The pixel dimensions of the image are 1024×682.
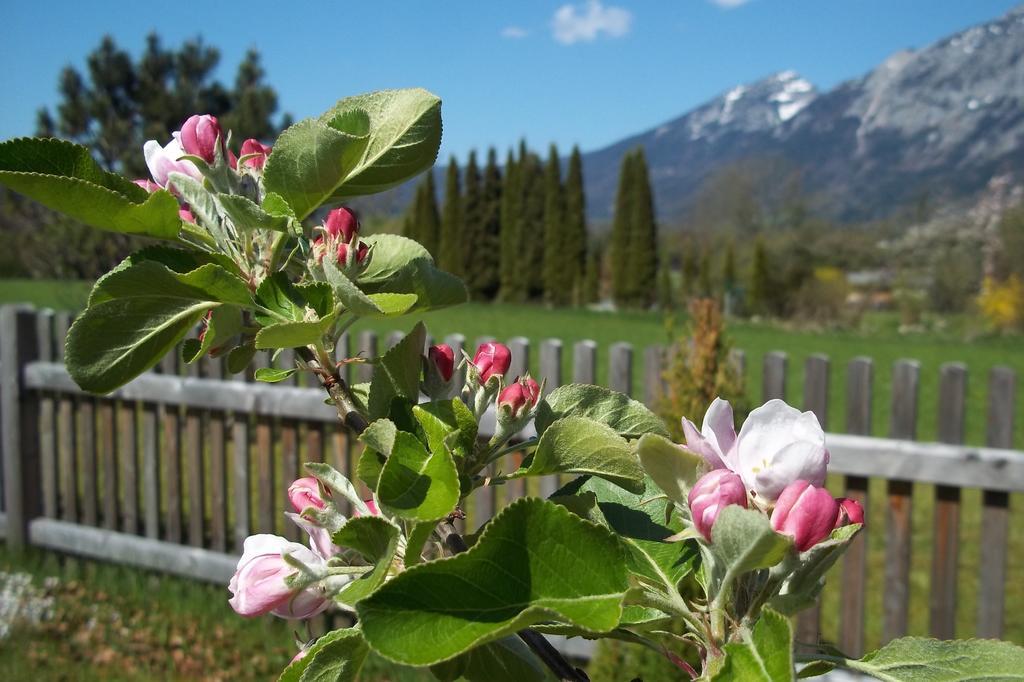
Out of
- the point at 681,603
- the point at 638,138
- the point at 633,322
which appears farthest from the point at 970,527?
the point at 638,138

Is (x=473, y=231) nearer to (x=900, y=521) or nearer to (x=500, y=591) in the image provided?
(x=900, y=521)

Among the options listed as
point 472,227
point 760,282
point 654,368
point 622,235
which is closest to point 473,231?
point 472,227

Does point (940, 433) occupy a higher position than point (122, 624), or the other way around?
point (940, 433)

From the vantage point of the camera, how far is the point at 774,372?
3781 mm

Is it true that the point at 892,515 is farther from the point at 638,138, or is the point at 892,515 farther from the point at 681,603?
the point at 638,138

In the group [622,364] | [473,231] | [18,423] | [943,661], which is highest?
[473,231]

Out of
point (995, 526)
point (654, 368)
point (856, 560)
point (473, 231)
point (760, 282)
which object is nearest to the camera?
point (995, 526)

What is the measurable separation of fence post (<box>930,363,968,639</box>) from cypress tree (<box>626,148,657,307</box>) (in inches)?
1019

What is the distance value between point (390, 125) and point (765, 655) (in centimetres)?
43

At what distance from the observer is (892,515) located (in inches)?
136

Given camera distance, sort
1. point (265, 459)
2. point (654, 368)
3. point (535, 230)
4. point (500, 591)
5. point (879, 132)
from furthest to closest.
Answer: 1. point (879, 132)
2. point (535, 230)
3. point (265, 459)
4. point (654, 368)
5. point (500, 591)

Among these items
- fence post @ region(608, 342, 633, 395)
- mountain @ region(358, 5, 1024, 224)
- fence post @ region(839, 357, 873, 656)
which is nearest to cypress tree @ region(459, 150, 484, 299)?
fence post @ region(608, 342, 633, 395)

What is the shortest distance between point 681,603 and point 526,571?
0.14 m

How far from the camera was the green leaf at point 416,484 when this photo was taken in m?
0.50
